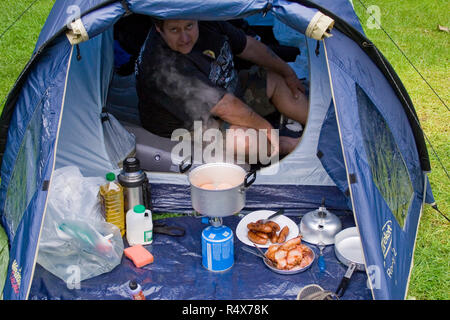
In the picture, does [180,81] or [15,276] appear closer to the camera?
[15,276]

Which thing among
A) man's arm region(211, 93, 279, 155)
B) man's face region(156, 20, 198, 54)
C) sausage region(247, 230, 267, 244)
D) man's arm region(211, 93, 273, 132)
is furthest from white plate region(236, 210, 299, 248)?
man's face region(156, 20, 198, 54)

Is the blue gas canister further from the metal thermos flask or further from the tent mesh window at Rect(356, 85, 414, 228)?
the tent mesh window at Rect(356, 85, 414, 228)

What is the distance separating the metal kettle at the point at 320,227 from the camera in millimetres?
2479

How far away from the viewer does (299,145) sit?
2.73 meters

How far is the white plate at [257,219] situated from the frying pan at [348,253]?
222 millimetres

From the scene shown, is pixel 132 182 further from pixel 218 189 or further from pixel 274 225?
pixel 274 225

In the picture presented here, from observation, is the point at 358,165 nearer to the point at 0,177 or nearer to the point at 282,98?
the point at 282,98

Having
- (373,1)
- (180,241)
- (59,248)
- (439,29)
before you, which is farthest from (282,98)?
(373,1)

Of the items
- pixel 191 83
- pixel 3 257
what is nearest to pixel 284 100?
pixel 191 83

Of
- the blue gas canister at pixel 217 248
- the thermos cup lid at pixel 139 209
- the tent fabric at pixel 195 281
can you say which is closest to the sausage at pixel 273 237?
the tent fabric at pixel 195 281

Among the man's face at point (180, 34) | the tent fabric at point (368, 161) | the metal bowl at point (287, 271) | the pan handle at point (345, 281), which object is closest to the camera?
the tent fabric at point (368, 161)

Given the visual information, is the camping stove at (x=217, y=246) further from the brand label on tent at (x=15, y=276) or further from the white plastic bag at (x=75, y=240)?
the brand label on tent at (x=15, y=276)

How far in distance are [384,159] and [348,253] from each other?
0.46m
